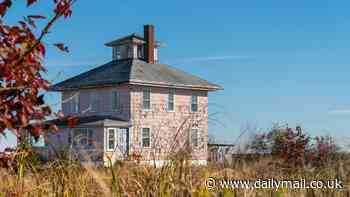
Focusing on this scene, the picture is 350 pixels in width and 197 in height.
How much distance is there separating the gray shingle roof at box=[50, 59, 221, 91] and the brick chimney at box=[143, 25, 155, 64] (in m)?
0.61

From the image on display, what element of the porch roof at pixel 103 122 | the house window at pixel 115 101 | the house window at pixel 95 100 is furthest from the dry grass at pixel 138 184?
the house window at pixel 95 100

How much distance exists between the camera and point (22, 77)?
360 centimetres

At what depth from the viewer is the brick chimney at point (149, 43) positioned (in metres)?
42.6

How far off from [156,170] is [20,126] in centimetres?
291

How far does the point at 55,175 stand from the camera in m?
6.95

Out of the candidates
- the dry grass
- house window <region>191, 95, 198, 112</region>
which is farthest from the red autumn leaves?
house window <region>191, 95, 198, 112</region>

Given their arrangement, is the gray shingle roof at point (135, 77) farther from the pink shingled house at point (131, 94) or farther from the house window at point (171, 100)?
the house window at point (171, 100)

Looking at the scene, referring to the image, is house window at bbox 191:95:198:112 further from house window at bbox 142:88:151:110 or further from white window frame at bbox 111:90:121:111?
white window frame at bbox 111:90:121:111

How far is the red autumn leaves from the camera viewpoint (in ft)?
11.5

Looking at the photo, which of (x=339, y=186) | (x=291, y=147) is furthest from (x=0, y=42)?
(x=291, y=147)

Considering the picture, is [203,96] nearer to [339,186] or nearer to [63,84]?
[63,84]

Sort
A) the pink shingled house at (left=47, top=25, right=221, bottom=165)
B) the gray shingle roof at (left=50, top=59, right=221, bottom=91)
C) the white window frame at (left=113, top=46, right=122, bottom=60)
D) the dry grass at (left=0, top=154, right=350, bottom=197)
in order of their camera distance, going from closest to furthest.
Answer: the dry grass at (left=0, top=154, right=350, bottom=197)
the pink shingled house at (left=47, top=25, right=221, bottom=165)
the gray shingle roof at (left=50, top=59, right=221, bottom=91)
the white window frame at (left=113, top=46, right=122, bottom=60)

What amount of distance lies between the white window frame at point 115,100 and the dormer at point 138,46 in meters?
4.25

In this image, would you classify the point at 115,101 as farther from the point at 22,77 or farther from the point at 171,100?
the point at 22,77
